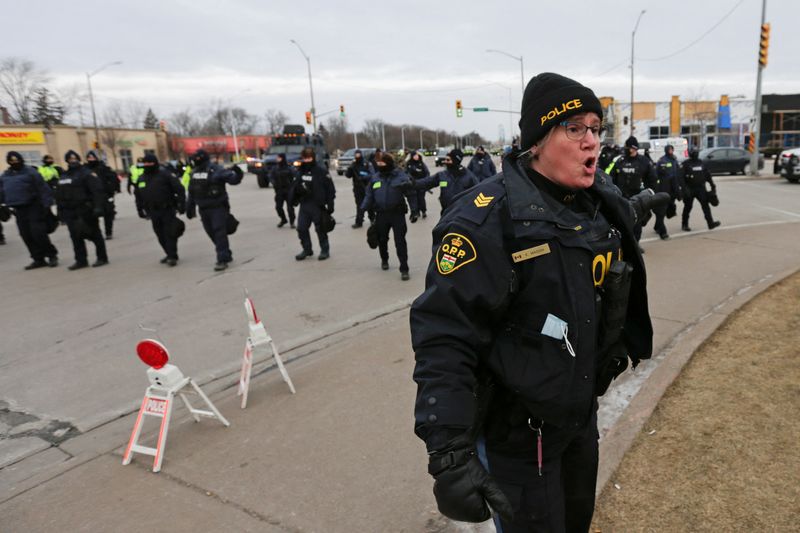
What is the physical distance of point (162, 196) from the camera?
9.38 m

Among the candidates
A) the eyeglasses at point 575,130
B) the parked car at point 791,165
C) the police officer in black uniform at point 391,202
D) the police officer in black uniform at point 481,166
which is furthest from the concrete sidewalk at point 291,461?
the parked car at point 791,165

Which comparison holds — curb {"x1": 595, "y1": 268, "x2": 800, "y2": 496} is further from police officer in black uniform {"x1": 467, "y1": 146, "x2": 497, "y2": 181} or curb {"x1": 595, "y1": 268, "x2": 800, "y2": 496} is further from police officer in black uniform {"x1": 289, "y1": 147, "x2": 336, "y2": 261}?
police officer in black uniform {"x1": 467, "y1": 146, "x2": 497, "y2": 181}

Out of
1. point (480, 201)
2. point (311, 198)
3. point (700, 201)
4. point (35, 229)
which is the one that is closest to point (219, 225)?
point (311, 198)

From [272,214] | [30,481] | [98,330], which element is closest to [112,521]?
[30,481]

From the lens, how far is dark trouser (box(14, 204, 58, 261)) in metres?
9.86

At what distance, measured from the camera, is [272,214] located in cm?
1667

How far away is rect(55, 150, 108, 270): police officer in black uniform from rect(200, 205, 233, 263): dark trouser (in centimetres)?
218

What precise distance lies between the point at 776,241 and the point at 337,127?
3535 inches

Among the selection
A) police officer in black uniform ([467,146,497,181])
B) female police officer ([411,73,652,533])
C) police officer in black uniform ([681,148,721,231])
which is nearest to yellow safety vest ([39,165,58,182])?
police officer in black uniform ([467,146,497,181])

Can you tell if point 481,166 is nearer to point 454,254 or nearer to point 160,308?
point 160,308

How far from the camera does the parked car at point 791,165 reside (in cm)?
1994

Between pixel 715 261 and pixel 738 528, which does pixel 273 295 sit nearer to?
pixel 738 528

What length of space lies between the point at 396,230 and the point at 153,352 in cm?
504

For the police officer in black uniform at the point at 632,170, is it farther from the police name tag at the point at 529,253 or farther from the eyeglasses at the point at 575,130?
the police name tag at the point at 529,253
